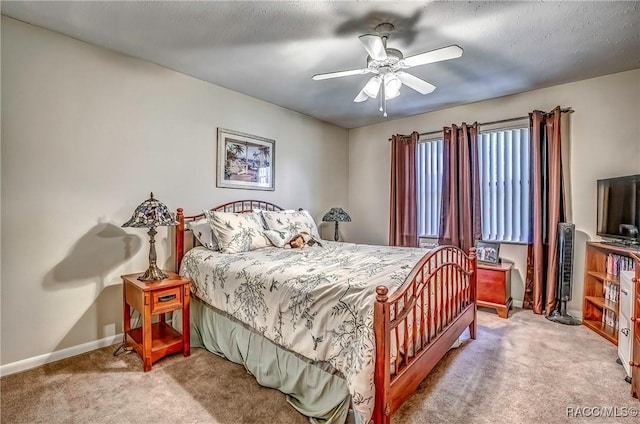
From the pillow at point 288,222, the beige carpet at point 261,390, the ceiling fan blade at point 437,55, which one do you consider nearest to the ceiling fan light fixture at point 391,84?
the ceiling fan blade at point 437,55

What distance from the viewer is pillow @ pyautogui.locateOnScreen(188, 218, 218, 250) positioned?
2915 mm

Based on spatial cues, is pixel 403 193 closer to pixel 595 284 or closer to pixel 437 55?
pixel 595 284

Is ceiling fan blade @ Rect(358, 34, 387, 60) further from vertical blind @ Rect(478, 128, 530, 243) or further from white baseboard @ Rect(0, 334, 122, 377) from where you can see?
white baseboard @ Rect(0, 334, 122, 377)

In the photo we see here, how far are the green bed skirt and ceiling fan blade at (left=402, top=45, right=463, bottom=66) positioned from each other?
2.08 meters

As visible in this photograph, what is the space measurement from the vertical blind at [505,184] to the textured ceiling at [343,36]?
66cm

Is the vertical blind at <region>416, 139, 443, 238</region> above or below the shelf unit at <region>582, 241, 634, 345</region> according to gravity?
above

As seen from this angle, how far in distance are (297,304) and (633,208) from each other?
3078mm

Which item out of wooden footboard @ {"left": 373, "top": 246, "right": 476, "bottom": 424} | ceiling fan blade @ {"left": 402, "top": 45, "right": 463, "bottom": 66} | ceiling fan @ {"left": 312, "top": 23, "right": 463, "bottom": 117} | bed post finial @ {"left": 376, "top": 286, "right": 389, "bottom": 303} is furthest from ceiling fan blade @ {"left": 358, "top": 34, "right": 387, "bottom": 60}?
bed post finial @ {"left": 376, "top": 286, "right": 389, "bottom": 303}

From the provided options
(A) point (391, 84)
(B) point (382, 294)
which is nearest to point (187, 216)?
(A) point (391, 84)

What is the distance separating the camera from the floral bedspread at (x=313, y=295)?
5.00ft

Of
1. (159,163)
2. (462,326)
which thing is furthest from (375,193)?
(159,163)

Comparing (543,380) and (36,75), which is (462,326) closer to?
(543,380)

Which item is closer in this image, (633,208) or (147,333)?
(147,333)

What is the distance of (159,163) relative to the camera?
9.84 feet
